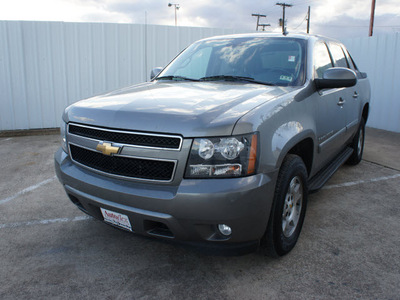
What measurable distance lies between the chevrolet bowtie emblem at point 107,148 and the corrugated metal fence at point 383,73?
8085 millimetres

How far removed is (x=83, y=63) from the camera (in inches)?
340

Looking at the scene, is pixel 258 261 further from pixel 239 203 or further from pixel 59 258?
pixel 59 258

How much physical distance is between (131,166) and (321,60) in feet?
7.85

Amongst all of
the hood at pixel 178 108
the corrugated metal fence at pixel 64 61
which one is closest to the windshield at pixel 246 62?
the hood at pixel 178 108

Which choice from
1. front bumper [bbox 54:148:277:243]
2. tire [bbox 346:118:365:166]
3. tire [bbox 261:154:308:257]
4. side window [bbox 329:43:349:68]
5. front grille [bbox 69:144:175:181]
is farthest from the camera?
tire [bbox 346:118:365:166]

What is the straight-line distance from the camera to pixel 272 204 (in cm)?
229

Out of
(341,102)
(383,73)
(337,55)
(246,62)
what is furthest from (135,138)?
(383,73)

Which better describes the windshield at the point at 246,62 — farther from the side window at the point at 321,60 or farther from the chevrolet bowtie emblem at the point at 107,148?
the chevrolet bowtie emblem at the point at 107,148

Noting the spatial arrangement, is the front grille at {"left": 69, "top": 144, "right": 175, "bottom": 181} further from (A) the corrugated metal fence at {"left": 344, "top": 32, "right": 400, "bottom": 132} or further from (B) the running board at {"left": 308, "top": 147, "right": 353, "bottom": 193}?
(A) the corrugated metal fence at {"left": 344, "top": 32, "right": 400, "bottom": 132}

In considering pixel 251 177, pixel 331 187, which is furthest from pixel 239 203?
pixel 331 187

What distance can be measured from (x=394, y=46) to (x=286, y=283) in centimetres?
785

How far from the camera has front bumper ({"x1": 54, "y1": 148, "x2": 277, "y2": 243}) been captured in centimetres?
200

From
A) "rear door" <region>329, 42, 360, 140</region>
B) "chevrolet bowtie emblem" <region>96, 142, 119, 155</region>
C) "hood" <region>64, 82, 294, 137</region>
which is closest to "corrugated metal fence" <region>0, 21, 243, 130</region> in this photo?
"rear door" <region>329, 42, 360, 140</region>

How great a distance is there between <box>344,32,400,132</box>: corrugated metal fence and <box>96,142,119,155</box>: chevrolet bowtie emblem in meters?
8.08
